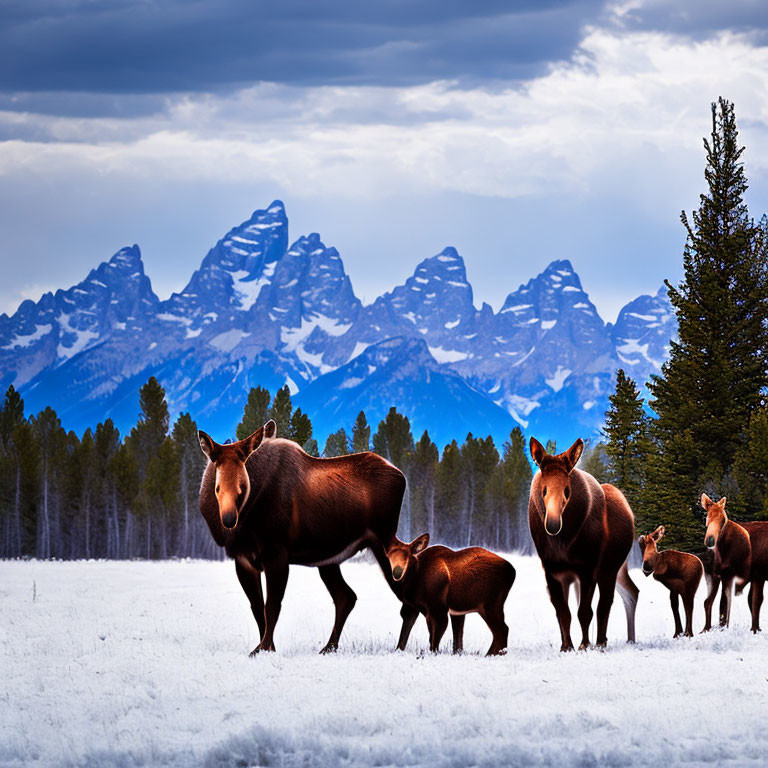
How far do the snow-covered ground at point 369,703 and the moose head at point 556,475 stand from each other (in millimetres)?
2091

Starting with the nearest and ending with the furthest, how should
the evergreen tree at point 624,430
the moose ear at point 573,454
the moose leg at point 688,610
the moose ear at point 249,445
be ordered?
the moose ear at point 249,445
the moose ear at point 573,454
the moose leg at point 688,610
the evergreen tree at point 624,430

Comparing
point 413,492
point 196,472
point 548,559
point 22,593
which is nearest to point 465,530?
point 413,492

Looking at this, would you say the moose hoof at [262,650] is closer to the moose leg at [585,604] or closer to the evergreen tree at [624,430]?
the moose leg at [585,604]

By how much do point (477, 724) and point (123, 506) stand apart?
96.2 metres

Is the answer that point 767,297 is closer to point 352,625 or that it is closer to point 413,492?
point 352,625

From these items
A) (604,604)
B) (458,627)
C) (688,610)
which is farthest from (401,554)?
(688,610)

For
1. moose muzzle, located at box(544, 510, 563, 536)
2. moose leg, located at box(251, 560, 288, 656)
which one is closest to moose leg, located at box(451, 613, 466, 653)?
moose muzzle, located at box(544, 510, 563, 536)

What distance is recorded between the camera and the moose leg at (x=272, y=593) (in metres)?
13.9

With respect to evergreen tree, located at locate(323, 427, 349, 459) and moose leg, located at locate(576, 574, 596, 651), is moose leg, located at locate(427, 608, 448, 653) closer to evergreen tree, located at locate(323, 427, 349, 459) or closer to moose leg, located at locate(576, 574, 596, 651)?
moose leg, located at locate(576, 574, 596, 651)

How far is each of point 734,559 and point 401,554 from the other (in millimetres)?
8299

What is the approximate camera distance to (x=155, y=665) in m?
13.7

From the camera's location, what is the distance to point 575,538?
1472 centimetres

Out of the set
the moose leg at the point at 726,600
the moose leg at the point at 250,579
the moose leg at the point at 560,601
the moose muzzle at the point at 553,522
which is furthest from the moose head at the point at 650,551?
the moose leg at the point at 250,579

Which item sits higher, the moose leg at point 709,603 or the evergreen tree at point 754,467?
the evergreen tree at point 754,467
